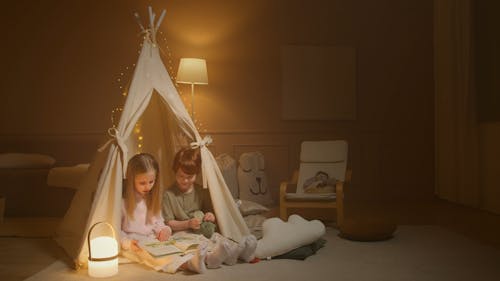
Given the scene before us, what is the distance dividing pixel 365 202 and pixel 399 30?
7.00 ft

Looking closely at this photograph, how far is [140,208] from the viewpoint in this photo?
3.45m

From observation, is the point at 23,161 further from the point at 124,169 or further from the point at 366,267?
the point at 366,267

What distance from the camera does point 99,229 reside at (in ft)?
10.8

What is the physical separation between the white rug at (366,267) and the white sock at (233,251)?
0.13 feet

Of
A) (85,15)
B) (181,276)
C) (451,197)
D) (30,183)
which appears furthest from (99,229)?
(451,197)

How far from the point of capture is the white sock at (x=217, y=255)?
303 cm

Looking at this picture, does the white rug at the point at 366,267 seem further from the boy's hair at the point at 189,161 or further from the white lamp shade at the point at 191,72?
the white lamp shade at the point at 191,72

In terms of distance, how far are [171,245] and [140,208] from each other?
1.26 ft

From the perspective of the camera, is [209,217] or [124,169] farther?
[209,217]

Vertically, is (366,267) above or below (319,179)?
below

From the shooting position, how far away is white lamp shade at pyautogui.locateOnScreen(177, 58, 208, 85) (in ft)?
18.6

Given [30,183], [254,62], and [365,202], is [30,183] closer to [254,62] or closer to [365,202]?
[254,62]

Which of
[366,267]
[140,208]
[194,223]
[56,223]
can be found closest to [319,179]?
[194,223]

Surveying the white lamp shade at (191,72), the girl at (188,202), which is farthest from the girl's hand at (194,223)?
the white lamp shade at (191,72)
